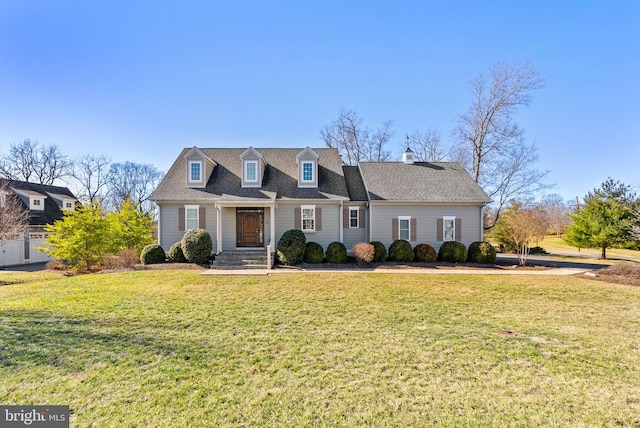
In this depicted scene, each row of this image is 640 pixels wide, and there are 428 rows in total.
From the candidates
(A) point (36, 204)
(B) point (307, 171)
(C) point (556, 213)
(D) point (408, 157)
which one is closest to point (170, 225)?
(B) point (307, 171)

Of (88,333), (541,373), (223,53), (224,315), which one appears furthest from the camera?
(223,53)

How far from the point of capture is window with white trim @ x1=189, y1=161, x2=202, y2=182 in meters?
16.2

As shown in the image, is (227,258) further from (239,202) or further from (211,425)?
(211,425)

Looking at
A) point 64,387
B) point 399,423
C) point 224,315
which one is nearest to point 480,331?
point 399,423

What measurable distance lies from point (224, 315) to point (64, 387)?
2.99 metres

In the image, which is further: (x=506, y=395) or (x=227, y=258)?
(x=227, y=258)

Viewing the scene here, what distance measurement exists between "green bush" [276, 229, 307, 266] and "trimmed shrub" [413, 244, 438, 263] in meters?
6.20

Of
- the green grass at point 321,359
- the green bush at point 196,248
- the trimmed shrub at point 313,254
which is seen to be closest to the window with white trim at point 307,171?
the trimmed shrub at point 313,254

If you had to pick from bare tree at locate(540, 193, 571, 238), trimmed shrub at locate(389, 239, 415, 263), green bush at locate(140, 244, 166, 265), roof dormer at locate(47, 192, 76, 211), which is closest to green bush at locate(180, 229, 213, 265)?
green bush at locate(140, 244, 166, 265)

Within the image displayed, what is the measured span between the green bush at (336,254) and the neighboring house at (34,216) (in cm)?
1821

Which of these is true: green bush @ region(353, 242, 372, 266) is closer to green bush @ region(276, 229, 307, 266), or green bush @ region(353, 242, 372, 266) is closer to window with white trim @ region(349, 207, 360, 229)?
window with white trim @ region(349, 207, 360, 229)

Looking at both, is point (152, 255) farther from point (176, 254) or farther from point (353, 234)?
point (353, 234)

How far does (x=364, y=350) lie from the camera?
4477 millimetres

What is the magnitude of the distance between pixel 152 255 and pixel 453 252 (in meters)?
15.6
